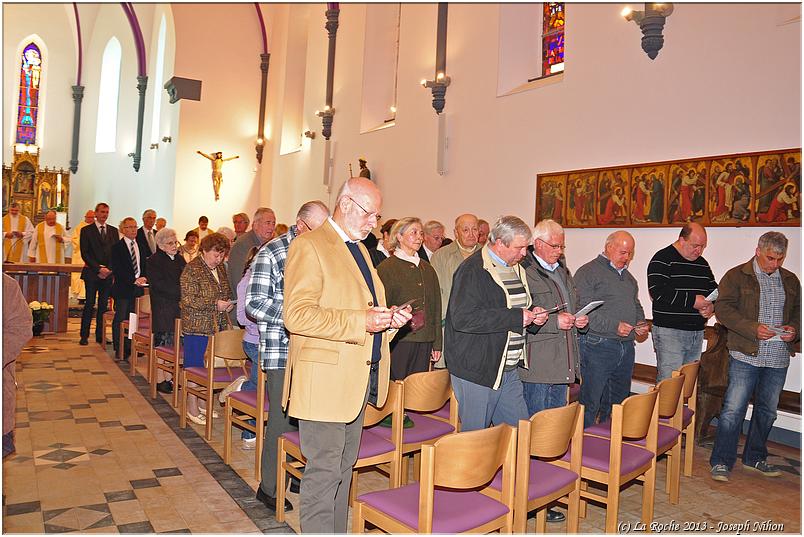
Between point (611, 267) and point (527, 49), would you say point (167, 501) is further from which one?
point (527, 49)

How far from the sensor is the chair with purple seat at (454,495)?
A: 2342 mm

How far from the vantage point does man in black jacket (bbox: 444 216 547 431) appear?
10.8 feet

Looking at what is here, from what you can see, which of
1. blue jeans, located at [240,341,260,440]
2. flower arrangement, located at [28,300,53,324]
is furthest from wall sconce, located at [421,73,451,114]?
flower arrangement, located at [28,300,53,324]

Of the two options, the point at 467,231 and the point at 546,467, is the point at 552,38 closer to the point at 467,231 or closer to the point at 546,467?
the point at 467,231

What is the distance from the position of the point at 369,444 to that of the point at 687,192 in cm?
475

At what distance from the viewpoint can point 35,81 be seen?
67.1 feet

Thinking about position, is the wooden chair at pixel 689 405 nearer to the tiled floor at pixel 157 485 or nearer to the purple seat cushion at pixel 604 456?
the tiled floor at pixel 157 485

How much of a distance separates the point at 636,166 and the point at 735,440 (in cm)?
344

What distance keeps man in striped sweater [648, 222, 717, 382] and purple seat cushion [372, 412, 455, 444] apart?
206cm

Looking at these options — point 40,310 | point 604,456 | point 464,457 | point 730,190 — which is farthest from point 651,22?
point 40,310

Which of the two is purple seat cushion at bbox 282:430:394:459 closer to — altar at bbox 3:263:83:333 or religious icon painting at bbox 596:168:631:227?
religious icon painting at bbox 596:168:631:227

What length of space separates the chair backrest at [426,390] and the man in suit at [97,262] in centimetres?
686

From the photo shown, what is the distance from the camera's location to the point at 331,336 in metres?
2.46

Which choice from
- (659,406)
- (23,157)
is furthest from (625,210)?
(23,157)
